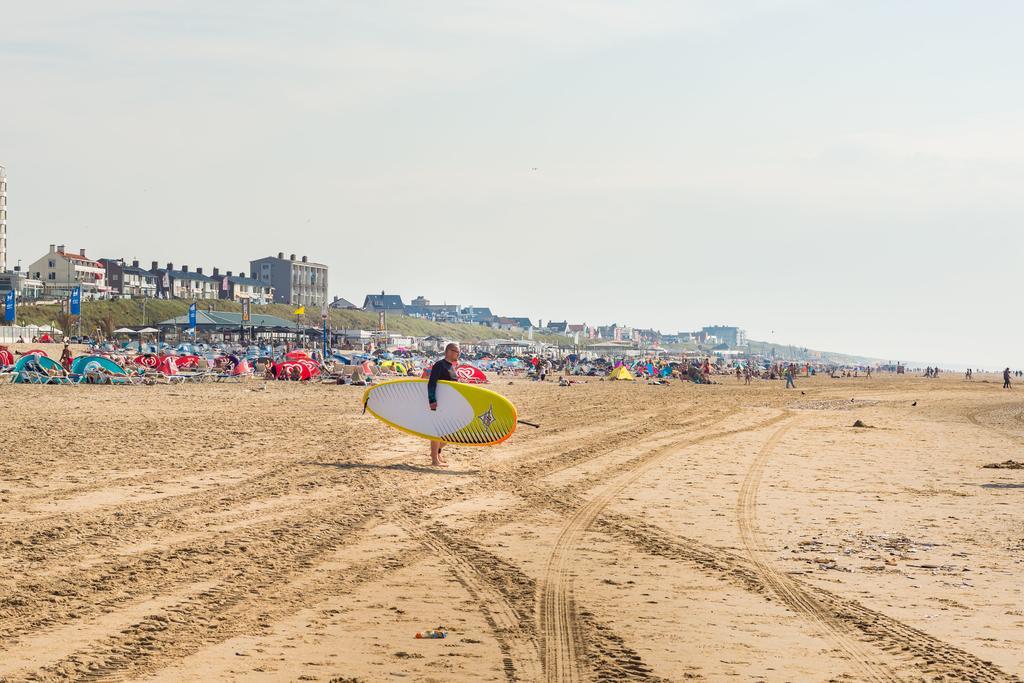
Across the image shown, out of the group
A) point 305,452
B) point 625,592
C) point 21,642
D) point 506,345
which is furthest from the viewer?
point 506,345

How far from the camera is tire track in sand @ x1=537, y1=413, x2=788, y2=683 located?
17.5 ft

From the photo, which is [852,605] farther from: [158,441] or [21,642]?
[158,441]

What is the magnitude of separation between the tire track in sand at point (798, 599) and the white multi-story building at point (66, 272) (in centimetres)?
13998

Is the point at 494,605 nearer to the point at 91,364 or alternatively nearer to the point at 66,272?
the point at 91,364

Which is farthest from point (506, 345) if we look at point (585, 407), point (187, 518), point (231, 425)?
point (187, 518)

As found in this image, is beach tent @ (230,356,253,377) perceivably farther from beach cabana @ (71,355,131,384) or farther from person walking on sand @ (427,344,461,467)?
person walking on sand @ (427,344,461,467)

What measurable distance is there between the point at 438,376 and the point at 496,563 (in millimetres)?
7002

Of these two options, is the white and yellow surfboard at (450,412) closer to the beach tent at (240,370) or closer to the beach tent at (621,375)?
the beach tent at (240,370)

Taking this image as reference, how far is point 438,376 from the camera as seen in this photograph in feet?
48.3

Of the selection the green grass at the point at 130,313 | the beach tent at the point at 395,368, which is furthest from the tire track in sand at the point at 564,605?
the green grass at the point at 130,313

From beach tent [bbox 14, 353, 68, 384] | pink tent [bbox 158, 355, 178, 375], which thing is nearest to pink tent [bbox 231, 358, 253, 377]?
pink tent [bbox 158, 355, 178, 375]

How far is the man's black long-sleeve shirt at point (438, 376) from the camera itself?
14.6 m

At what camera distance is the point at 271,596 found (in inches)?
260

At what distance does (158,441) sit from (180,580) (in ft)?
31.8
